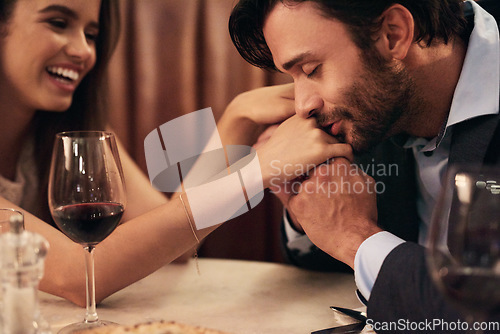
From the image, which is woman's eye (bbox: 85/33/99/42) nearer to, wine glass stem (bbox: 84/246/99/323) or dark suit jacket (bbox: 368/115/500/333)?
wine glass stem (bbox: 84/246/99/323)

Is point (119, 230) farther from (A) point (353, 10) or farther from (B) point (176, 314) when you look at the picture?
(A) point (353, 10)

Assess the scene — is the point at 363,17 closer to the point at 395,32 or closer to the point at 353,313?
the point at 395,32

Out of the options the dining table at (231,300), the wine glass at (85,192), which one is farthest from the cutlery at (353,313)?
the wine glass at (85,192)

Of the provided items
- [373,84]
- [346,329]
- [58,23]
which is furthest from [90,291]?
[58,23]

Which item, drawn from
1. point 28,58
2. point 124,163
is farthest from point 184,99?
point 28,58

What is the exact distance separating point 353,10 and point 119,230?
577 mm

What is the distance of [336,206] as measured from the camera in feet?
2.76

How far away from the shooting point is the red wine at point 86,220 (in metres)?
0.65

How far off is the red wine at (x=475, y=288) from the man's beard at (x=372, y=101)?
1.67 feet

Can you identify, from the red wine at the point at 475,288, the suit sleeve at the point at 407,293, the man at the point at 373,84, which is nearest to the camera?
the red wine at the point at 475,288

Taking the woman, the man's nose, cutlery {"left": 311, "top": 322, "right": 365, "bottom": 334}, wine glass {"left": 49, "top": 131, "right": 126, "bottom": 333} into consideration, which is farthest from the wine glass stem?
the man's nose

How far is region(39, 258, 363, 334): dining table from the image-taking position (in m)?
0.71

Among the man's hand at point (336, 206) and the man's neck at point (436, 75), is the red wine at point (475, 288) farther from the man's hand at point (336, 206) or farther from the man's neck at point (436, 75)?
the man's neck at point (436, 75)

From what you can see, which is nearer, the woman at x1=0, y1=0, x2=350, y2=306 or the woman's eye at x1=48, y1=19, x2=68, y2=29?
the woman at x1=0, y1=0, x2=350, y2=306
